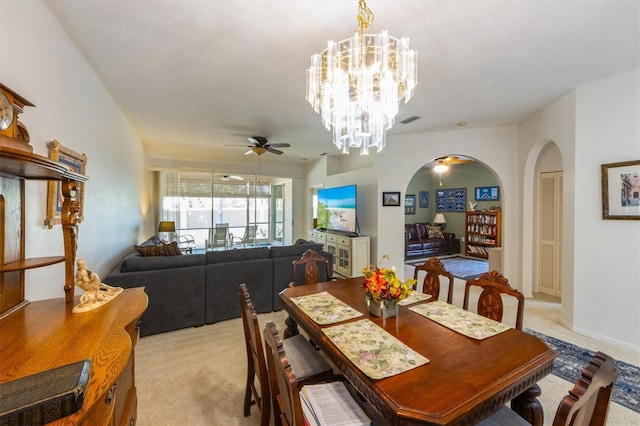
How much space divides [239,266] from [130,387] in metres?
1.86

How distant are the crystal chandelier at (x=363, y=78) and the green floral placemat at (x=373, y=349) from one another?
162cm

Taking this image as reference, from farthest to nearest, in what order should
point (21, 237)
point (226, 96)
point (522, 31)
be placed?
point (226, 96), point (522, 31), point (21, 237)

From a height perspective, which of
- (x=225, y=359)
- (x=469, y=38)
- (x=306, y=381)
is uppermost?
(x=469, y=38)

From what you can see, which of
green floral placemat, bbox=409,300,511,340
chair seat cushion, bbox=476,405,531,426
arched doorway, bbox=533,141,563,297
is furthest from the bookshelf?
chair seat cushion, bbox=476,405,531,426

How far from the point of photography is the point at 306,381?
5.01 feet

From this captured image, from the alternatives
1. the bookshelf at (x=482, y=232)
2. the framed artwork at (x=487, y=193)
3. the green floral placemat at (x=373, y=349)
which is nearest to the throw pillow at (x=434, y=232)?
the bookshelf at (x=482, y=232)

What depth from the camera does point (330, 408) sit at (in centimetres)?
114

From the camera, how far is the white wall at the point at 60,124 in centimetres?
146

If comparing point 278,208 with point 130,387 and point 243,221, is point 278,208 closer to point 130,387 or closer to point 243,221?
point 243,221

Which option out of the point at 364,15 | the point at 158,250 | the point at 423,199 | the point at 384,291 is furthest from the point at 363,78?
the point at 423,199

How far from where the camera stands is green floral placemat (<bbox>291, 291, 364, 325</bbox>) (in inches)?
63.7

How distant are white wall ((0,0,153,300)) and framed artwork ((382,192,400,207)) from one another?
416 centimetres

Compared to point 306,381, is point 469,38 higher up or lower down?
higher up

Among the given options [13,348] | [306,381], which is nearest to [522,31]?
[306,381]
